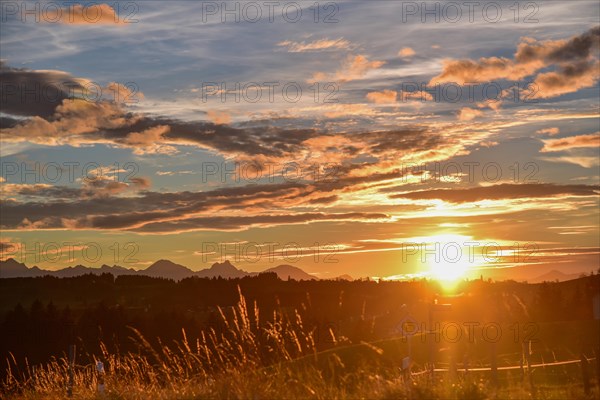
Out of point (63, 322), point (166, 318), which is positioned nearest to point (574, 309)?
point (166, 318)

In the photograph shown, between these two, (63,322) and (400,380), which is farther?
(63,322)

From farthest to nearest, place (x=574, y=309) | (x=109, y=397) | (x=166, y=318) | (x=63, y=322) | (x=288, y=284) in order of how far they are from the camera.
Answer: (x=288, y=284), (x=166, y=318), (x=63, y=322), (x=574, y=309), (x=109, y=397)

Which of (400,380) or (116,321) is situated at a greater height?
(400,380)

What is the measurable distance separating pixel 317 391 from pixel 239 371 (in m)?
1.55

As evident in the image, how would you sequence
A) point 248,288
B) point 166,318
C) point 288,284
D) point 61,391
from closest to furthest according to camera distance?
point 61,391
point 166,318
point 248,288
point 288,284

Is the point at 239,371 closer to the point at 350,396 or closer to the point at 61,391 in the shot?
the point at 350,396

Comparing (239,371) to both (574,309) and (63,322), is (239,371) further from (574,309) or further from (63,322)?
(63,322)

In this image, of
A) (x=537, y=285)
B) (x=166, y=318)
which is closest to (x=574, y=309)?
(x=537, y=285)

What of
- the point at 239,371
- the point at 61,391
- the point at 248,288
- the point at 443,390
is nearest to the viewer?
the point at 443,390

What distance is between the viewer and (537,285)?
138 metres

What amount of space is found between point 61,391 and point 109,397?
89.9 inches

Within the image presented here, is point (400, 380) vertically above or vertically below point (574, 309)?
above

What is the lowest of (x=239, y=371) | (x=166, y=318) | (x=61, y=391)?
(x=166, y=318)

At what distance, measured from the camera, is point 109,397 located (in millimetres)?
14508
